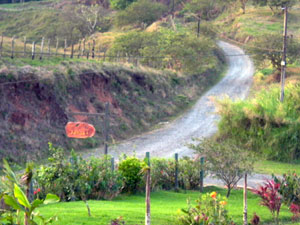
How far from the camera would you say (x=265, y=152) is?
26891 mm

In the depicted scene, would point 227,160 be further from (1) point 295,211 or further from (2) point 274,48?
(2) point 274,48

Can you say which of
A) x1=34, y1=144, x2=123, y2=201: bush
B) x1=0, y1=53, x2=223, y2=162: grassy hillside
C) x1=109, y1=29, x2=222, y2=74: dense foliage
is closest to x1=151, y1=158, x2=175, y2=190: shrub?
x1=34, y1=144, x2=123, y2=201: bush

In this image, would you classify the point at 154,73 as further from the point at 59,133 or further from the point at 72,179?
the point at 72,179

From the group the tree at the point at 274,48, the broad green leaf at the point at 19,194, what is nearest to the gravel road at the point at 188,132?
the tree at the point at 274,48

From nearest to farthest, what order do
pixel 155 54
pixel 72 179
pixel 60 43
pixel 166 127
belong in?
pixel 72 179 → pixel 166 127 → pixel 155 54 → pixel 60 43

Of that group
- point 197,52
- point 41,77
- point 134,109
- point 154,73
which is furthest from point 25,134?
point 197,52

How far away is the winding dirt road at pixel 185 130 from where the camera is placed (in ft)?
89.8

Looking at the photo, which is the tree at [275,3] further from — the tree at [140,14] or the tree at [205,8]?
the tree at [140,14]

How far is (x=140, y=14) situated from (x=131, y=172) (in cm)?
5541

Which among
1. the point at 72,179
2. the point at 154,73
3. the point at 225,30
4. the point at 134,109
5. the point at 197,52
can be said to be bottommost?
the point at 72,179

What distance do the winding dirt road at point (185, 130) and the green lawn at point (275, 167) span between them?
3.92 m

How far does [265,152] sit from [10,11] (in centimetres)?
5401

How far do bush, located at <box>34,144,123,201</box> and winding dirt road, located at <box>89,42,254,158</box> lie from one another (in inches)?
156

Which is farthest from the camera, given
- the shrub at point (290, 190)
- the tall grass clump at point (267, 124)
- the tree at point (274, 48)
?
the tree at point (274, 48)
